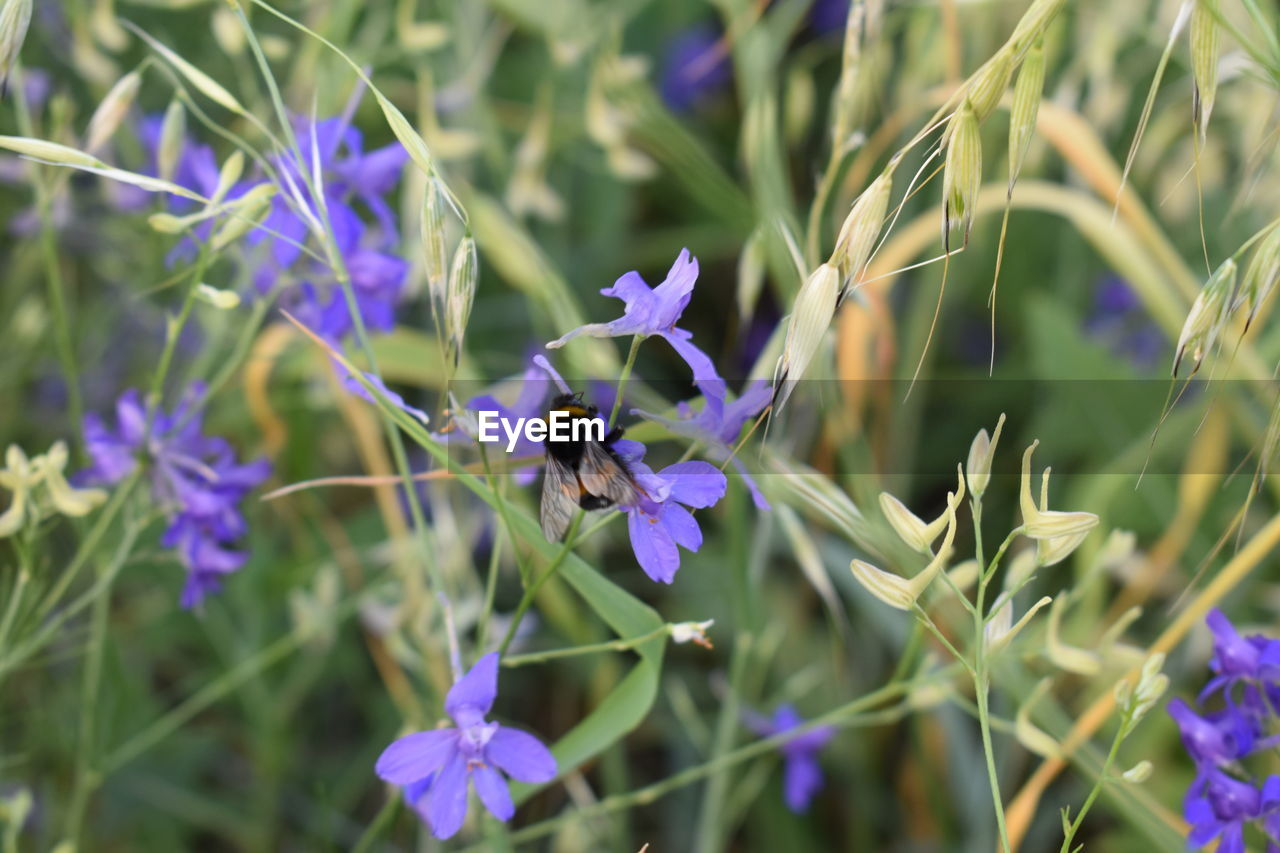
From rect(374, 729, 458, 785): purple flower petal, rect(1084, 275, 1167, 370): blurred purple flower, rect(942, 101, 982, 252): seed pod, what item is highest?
rect(942, 101, 982, 252): seed pod

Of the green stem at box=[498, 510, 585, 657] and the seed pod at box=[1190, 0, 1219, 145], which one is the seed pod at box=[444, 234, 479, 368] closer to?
the green stem at box=[498, 510, 585, 657]

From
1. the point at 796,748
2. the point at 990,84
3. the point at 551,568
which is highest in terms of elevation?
the point at 990,84

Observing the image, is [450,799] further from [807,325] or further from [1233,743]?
[1233,743]

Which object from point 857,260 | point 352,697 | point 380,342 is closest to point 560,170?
point 380,342

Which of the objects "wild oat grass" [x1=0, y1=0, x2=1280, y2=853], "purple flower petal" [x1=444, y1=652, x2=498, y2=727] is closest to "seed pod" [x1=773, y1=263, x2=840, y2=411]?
"wild oat grass" [x1=0, y1=0, x2=1280, y2=853]

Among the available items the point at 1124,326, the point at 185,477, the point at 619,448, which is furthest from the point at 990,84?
the point at 1124,326
